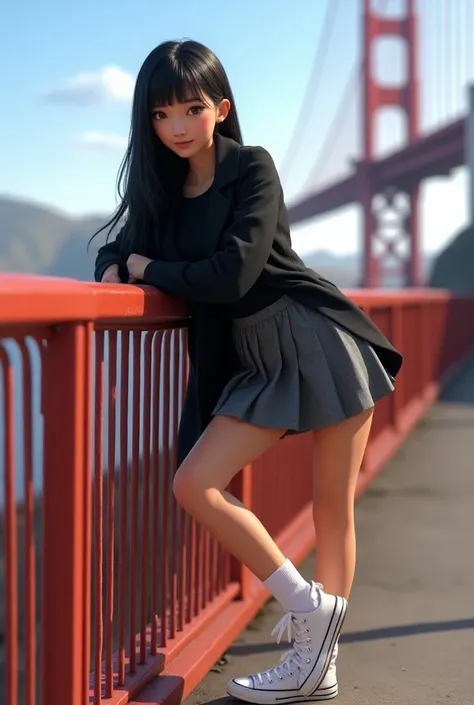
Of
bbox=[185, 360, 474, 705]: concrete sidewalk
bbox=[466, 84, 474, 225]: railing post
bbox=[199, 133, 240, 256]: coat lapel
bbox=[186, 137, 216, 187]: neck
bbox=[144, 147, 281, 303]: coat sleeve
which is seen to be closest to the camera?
bbox=[144, 147, 281, 303]: coat sleeve

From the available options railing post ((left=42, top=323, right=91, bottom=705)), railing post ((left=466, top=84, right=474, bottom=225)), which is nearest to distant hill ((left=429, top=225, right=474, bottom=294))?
railing post ((left=466, top=84, right=474, bottom=225))

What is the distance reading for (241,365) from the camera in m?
2.13

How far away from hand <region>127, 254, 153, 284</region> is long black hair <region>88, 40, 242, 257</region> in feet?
0.24

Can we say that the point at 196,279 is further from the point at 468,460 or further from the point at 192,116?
the point at 468,460

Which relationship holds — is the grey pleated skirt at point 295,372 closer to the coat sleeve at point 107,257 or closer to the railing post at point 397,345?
the coat sleeve at point 107,257

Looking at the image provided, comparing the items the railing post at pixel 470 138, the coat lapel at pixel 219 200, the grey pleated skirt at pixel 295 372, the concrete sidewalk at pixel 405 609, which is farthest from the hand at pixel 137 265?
the railing post at pixel 470 138

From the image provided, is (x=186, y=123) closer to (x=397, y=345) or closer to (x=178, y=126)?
(x=178, y=126)

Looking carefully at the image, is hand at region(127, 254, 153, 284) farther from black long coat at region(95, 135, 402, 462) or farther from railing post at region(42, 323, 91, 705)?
railing post at region(42, 323, 91, 705)

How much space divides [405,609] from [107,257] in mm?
1374

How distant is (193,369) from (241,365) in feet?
0.33

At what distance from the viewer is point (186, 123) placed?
1.98 m

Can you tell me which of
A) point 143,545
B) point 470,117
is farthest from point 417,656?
point 470,117

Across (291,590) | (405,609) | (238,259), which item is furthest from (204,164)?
(405,609)

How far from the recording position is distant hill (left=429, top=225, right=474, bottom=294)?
30.9 meters
